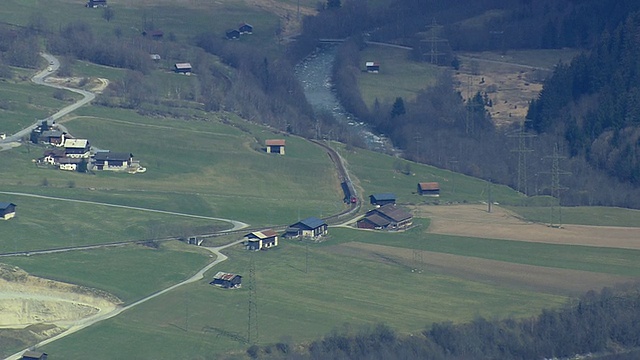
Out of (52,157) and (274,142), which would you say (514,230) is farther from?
(52,157)

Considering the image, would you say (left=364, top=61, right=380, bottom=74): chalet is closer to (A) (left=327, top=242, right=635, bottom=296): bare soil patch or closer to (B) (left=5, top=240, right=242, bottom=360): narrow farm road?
(A) (left=327, top=242, right=635, bottom=296): bare soil patch

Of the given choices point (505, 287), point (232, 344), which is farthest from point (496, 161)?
point (232, 344)

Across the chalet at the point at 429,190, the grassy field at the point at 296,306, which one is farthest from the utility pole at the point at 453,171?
the grassy field at the point at 296,306

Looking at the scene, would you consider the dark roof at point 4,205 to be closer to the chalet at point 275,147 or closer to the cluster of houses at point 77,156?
the cluster of houses at point 77,156

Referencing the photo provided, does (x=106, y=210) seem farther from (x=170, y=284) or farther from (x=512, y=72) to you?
(x=512, y=72)

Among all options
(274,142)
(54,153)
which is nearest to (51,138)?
(54,153)
